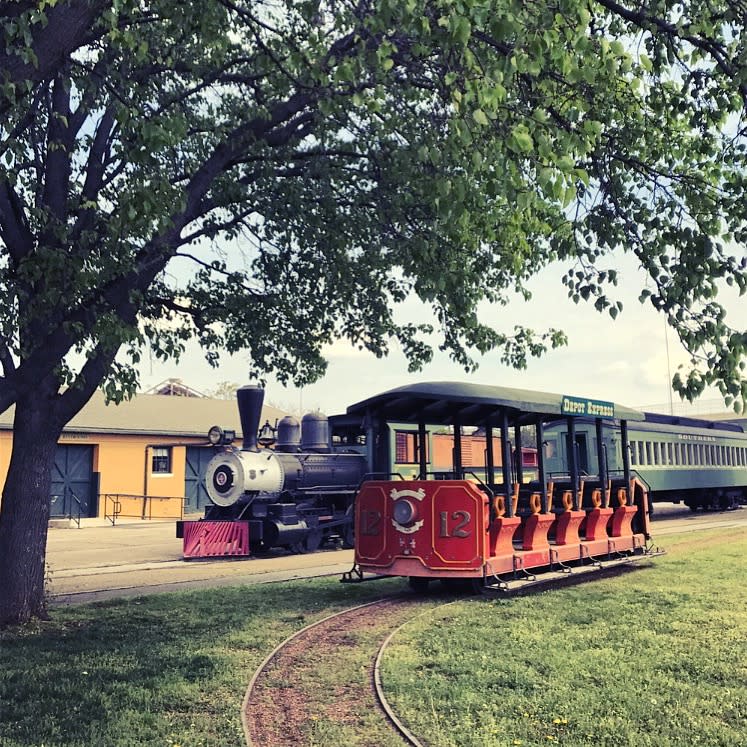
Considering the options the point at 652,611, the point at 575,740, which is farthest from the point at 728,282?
the point at 652,611

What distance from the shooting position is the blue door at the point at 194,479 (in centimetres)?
3253

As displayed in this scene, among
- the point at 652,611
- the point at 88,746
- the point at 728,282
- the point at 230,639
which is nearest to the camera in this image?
the point at 88,746

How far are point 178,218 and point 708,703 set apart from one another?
262 inches

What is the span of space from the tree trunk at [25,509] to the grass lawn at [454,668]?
1.46ft

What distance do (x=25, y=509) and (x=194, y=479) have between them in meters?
24.5

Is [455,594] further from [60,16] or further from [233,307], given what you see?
[60,16]

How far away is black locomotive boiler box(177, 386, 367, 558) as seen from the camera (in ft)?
54.0

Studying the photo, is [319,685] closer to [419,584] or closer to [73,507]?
[419,584]

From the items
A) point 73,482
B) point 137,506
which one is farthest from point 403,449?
point 137,506

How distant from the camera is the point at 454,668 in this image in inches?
262

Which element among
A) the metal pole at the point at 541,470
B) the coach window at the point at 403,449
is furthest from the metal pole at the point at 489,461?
the coach window at the point at 403,449

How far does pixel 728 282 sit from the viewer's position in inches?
241

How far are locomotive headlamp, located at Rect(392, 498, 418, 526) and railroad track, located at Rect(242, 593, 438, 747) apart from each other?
131 cm

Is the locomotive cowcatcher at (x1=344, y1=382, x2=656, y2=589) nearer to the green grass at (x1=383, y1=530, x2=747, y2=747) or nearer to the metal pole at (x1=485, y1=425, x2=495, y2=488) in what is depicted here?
the metal pole at (x1=485, y1=425, x2=495, y2=488)
